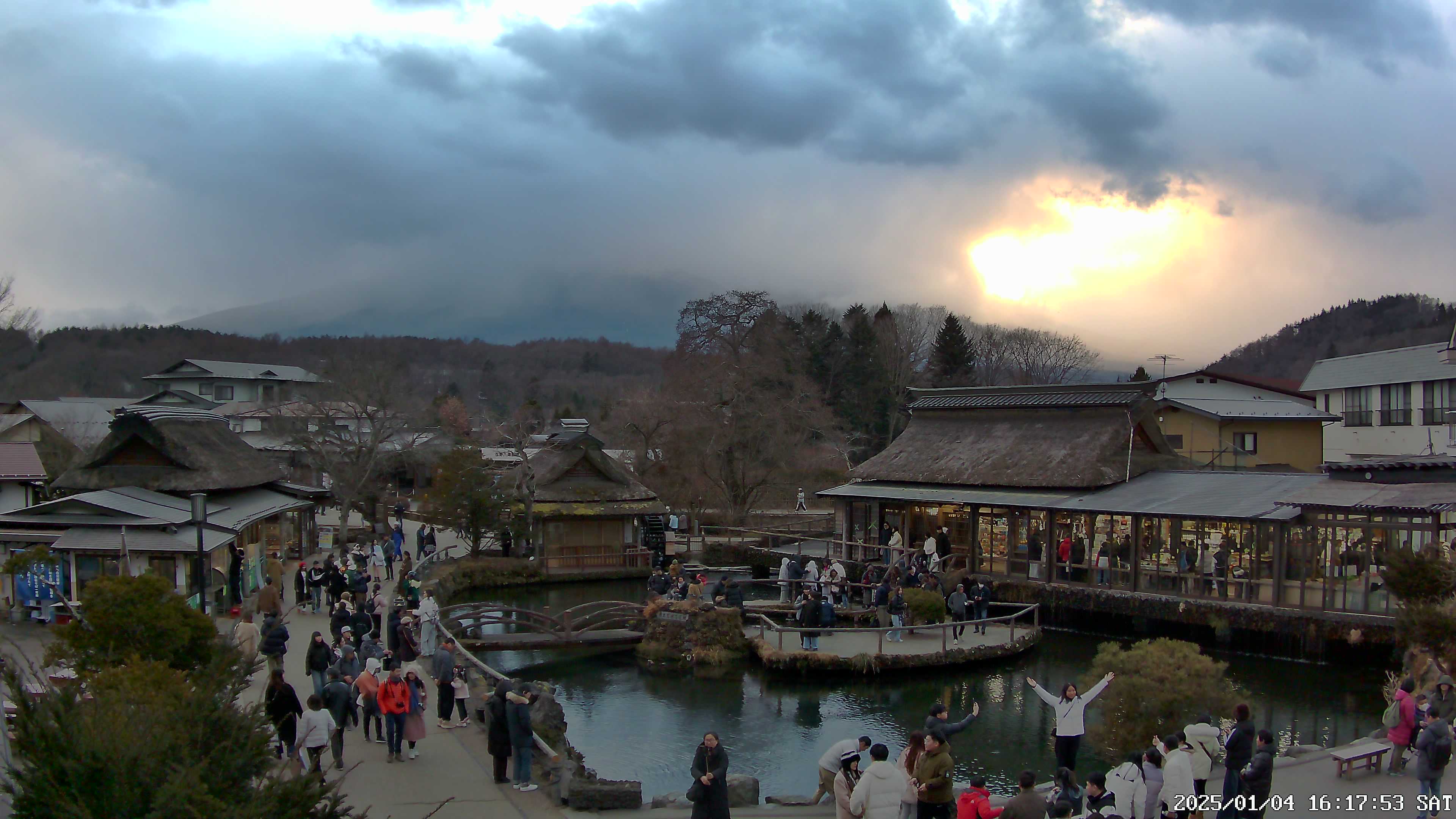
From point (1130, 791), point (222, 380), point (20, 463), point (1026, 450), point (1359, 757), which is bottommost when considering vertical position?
point (1359, 757)

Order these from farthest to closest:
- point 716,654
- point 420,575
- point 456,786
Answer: point 420,575
point 716,654
point 456,786

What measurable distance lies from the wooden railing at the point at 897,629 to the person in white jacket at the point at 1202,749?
31.2ft

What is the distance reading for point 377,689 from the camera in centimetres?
1339

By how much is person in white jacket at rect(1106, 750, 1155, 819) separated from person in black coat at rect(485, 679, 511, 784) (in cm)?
703

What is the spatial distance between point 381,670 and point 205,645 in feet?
9.11

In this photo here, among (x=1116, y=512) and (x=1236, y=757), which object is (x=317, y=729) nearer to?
(x=1236, y=757)

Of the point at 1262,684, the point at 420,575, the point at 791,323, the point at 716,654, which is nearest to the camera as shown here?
the point at 1262,684

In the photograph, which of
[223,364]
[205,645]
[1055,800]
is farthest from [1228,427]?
[223,364]

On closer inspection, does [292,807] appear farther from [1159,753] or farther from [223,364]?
[223,364]

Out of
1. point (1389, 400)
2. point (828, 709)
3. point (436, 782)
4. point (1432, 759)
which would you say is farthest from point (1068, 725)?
point (1389, 400)

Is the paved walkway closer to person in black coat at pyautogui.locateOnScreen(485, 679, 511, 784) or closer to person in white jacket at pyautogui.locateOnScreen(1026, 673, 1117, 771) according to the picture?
person in black coat at pyautogui.locateOnScreen(485, 679, 511, 784)

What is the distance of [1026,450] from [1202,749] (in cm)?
2049

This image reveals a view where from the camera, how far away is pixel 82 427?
50594 millimetres

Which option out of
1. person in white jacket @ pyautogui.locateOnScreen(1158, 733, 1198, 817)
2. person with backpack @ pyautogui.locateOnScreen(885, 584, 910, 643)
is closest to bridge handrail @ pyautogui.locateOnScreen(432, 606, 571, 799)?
person in white jacket @ pyautogui.locateOnScreen(1158, 733, 1198, 817)
